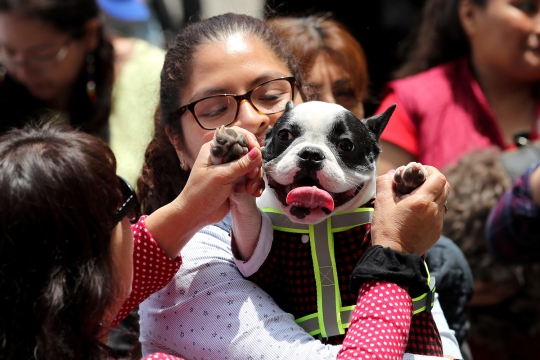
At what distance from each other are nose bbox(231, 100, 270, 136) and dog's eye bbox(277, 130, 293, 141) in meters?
0.17

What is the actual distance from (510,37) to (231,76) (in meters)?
1.52

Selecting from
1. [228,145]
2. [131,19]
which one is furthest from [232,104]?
[131,19]

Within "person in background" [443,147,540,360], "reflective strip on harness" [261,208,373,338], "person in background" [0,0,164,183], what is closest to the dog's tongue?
"reflective strip on harness" [261,208,373,338]

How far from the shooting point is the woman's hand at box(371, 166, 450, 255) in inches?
52.0

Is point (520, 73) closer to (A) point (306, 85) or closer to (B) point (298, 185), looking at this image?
(A) point (306, 85)

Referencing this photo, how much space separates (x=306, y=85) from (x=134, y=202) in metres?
0.73

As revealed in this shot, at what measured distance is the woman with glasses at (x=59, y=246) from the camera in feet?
3.69

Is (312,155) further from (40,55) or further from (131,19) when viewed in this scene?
(131,19)

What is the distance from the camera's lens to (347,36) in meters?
2.54

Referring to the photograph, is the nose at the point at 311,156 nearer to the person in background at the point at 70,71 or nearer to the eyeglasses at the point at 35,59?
the person in background at the point at 70,71

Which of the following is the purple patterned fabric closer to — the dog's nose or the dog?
A: the dog

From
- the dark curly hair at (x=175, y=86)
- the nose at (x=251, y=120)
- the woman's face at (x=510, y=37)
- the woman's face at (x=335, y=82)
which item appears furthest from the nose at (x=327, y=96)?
the woman's face at (x=510, y=37)

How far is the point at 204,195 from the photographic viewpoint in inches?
53.8

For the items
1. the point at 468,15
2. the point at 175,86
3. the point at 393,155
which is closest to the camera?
the point at 175,86
